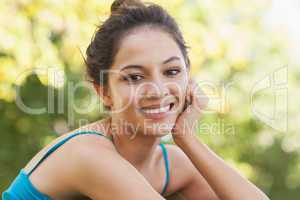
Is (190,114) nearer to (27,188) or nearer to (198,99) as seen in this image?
(198,99)

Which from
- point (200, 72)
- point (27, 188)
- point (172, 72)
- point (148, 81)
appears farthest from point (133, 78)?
point (200, 72)

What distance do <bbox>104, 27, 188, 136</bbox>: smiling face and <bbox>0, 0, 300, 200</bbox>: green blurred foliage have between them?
0.67m

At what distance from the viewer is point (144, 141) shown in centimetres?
278

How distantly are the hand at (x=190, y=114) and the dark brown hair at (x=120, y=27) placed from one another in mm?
156

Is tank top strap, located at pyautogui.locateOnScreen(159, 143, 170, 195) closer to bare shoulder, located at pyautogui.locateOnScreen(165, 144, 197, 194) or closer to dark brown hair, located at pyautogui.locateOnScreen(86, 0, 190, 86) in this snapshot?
bare shoulder, located at pyautogui.locateOnScreen(165, 144, 197, 194)

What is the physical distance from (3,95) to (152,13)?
78.4 inches

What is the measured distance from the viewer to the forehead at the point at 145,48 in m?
2.52

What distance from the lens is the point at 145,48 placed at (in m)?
2.53

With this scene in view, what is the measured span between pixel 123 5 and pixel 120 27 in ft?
0.41

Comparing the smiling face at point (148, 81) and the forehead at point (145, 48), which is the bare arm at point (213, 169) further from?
the forehead at point (145, 48)

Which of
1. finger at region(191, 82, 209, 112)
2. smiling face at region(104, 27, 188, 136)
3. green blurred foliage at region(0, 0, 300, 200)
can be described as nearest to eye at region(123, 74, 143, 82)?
smiling face at region(104, 27, 188, 136)

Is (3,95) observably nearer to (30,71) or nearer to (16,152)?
(30,71)

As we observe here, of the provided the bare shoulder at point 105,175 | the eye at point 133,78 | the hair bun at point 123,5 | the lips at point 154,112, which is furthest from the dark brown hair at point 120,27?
the bare shoulder at point 105,175

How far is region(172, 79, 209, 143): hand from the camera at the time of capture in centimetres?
273
